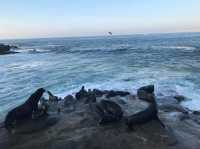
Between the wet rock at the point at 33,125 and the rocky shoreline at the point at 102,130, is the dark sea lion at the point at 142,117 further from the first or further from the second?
the wet rock at the point at 33,125

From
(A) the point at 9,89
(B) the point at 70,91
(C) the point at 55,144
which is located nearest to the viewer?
(C) the point at 55,144

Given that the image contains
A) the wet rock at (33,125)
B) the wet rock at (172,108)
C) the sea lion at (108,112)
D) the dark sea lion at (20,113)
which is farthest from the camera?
the wet rock at (172,108)

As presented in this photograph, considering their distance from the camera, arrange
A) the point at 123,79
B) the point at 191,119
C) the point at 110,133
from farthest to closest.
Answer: the point at 123,79
the point at 191,119
the point at 110,133

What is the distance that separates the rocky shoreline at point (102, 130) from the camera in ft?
29.5

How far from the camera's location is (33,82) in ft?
78.8

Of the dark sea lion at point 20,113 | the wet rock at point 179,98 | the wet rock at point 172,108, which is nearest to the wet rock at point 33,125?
the dark sea lion at point 20,113

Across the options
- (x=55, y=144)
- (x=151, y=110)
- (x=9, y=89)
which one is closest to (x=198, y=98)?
(x=151, y=110)

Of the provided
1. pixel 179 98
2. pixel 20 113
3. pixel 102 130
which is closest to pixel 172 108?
pixel 179 98

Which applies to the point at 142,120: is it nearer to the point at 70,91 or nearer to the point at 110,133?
the point at 110,133

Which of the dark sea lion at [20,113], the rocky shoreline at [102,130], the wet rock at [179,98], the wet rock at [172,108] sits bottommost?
the wet rock at [179,98]

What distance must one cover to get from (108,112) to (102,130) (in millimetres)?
1282

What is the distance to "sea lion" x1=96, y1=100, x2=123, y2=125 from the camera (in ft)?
34.9

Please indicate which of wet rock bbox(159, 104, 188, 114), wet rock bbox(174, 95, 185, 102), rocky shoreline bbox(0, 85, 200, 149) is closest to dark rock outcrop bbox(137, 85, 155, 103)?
wet rock bbox(159, 104, 188, 114)

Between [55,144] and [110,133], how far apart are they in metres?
1.86
